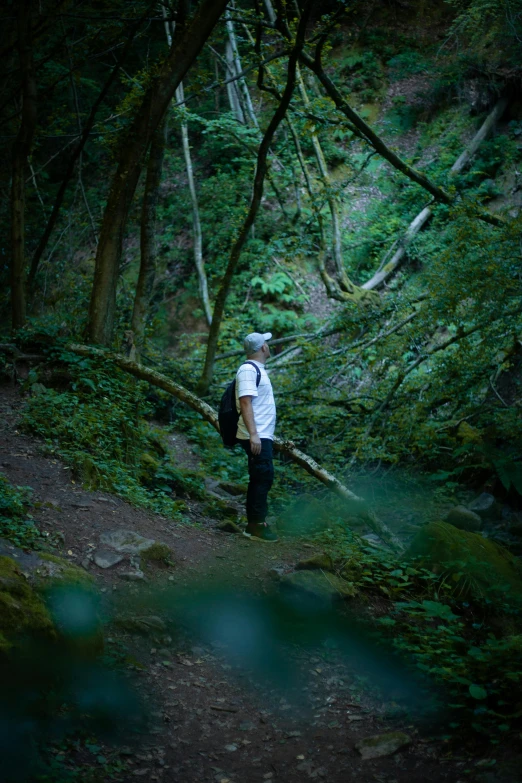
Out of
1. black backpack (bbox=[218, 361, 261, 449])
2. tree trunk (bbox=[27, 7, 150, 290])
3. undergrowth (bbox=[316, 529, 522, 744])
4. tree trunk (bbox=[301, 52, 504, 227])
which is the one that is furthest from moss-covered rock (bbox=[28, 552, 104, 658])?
tree trunk (bbox=[27, 7, 150, 290])

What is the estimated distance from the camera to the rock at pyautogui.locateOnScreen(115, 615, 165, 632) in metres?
3.92

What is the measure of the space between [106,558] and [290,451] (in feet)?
9.94

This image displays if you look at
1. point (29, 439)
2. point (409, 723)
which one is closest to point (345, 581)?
point (409, 723)

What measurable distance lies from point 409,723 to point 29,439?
184 inches

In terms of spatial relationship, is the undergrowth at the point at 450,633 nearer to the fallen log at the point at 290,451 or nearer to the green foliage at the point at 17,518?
the fallen log at the point at 290,451

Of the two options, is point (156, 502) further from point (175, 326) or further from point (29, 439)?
point (175, 326)

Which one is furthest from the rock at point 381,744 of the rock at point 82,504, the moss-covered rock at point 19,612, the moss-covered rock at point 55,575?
the rock at point 82,504

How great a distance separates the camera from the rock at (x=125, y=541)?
15.9ft

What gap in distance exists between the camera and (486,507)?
805 cm

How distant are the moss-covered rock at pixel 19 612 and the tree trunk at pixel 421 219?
11693 millimetres

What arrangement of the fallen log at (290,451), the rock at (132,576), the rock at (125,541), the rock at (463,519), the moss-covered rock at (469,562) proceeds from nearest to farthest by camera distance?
1. the rock at (132,576)
2. the rock at (125,541)
3. the moss-covered rock at (469,562)
4. the fallen log at (290,451)
5. the rock at (463,519)

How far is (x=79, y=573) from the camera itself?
4.03 meters

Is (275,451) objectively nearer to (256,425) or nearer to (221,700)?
(256,425)

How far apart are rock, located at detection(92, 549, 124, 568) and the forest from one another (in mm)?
31
